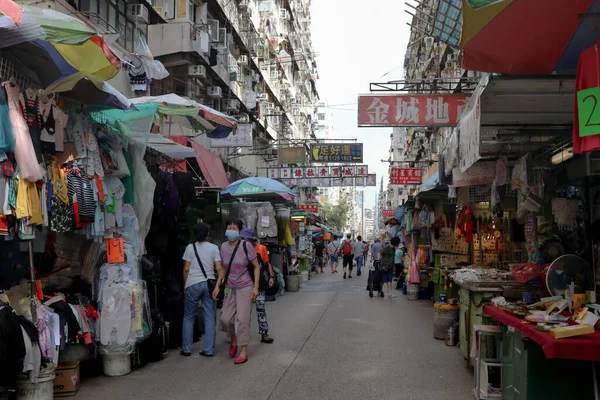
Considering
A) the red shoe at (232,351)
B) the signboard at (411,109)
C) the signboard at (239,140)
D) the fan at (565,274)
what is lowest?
the red shoe at (232,351)

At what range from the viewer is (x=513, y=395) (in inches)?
208

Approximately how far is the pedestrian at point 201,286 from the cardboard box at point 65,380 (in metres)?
2.10

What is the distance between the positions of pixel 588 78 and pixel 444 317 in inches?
223

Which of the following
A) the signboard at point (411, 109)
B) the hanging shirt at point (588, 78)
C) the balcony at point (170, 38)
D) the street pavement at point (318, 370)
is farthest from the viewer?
the balcony at point (170, 38)

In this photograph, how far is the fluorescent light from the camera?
7.47m

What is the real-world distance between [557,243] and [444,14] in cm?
679

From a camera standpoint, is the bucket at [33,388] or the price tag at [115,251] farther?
the price tag at [115,251]

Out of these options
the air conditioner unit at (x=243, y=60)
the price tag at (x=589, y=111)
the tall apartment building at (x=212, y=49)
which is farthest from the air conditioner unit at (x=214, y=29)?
the price tag at (x=589, y=111)

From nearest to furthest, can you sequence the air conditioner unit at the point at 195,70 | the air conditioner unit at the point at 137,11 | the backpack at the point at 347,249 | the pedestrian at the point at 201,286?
the pedestrian at the point at 201,286
the air conditioner unit at the point at 137,11
the air conditioner unit at the point at 195,70
the backpack at the point at 347,249

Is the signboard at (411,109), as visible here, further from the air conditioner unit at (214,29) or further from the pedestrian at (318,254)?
the pedestrian at (318,254)

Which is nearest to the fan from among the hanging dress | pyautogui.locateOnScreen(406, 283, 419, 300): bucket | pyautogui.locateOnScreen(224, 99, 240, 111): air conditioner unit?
the hanging dress

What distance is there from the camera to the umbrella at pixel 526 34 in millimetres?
4453

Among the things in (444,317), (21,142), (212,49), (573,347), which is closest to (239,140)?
(212,49)

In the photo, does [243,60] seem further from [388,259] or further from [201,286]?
[201,286]
